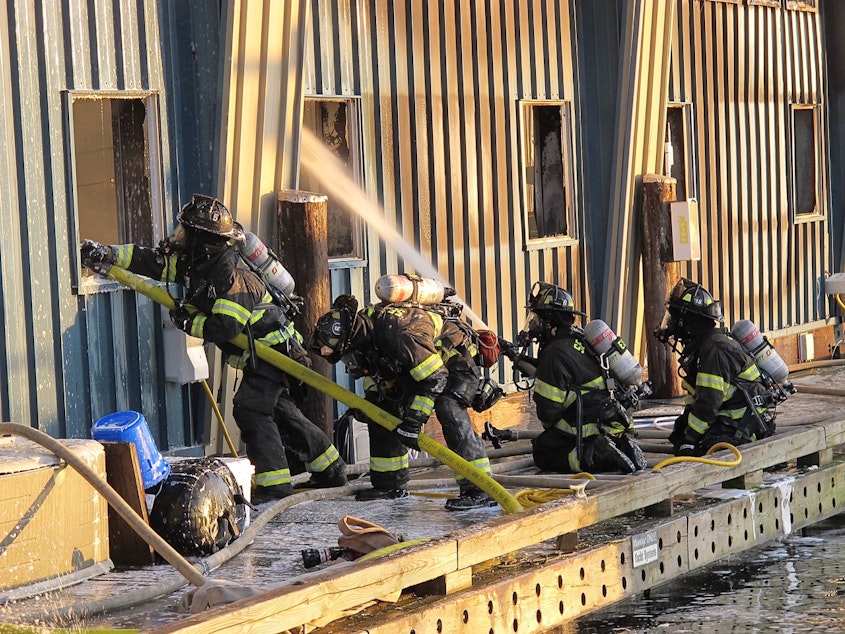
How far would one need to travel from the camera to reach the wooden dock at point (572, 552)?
20.6ft

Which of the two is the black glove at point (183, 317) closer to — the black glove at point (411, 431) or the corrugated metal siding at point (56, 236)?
the corrugated metal siding at point (56, 236)

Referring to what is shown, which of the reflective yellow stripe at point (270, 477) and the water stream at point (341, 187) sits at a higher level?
the water stream at point (341, 187)

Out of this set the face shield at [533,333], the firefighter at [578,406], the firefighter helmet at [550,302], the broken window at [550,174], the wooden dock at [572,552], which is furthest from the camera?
the broken window at [550,174]

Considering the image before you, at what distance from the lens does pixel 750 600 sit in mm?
8656

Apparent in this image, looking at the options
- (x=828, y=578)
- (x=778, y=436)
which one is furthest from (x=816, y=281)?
(x=828, y=578)

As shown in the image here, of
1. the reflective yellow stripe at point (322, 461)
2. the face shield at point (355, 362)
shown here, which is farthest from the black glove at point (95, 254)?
the reflective yellow stripe at point (322, 461)

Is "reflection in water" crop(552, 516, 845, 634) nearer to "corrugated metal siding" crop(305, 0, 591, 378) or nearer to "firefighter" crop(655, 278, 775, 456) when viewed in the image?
"firefighter" crop(655, 278, 775, 456)

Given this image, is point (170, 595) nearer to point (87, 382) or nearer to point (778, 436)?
point (87, 382)

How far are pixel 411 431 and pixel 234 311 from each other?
1169mm

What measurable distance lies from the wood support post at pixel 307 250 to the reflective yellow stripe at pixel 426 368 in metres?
1.64

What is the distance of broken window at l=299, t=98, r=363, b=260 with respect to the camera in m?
10.8

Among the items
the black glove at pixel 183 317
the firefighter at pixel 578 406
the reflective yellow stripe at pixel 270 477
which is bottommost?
the reflective yellow stripe at pixel 270 477

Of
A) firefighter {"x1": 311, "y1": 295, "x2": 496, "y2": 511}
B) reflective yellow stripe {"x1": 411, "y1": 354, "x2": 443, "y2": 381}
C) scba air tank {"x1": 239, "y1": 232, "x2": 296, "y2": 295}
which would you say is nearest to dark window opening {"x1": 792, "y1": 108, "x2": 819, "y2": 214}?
firefighter {"x1": 311, "y1": 295, "x2": 496, "y2": 511}

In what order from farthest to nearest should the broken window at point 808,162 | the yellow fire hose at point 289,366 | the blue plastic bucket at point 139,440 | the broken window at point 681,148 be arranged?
the broken window at point 808,162 < the broken window at point 681,148 < the yellow fire hose at point 289,366 < the blue plastic bucket at point 139,440
